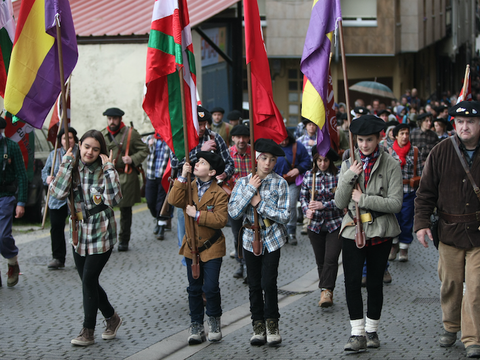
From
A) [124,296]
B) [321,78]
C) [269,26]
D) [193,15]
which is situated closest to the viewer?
[321,78]

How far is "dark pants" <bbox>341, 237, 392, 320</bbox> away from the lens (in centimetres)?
546

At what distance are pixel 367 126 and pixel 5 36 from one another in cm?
412

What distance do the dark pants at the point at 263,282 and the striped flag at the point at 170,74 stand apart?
1200mm

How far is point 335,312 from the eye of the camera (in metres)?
6.80

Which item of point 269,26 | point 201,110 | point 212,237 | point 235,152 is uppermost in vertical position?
point 269,26

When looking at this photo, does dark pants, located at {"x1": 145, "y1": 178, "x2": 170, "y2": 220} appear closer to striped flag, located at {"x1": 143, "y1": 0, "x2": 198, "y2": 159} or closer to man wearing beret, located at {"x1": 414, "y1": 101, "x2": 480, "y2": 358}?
striped flag, located at {"x1": 143, "y1": 0, "x2": 198, "y2": 159}

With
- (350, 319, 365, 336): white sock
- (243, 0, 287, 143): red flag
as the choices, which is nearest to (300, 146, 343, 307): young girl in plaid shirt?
(243, 0, 287, 143): red flag

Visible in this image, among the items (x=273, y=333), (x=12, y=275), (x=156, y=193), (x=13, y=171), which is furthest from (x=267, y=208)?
(x=156, y=193)

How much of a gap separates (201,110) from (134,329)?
278 cm

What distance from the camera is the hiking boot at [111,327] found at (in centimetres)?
588

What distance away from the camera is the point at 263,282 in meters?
5.70

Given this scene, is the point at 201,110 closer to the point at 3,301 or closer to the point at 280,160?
the point at 280,160

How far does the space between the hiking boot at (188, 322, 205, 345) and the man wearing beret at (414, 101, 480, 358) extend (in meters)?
2.05

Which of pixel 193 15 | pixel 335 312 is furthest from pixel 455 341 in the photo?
pixel 193 15
